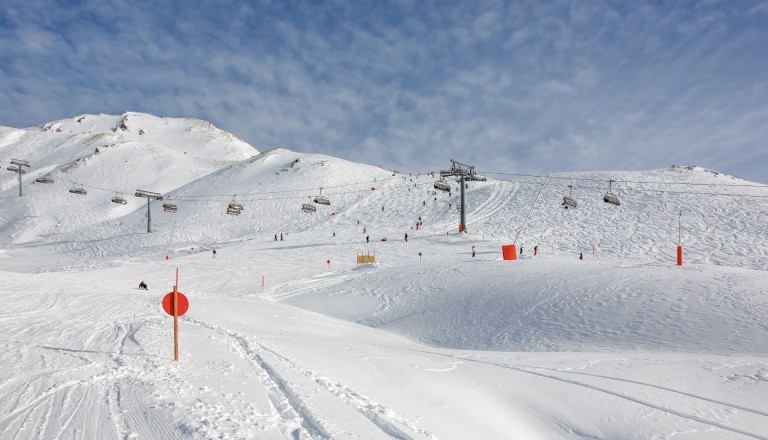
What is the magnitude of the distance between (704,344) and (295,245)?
3536 centimetres

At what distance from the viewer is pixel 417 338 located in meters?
16.1

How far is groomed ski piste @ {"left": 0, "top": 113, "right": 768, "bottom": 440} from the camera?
5.93 m

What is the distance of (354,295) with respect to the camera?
22.0m

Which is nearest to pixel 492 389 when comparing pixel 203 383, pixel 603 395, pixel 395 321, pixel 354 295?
pixel 603 395

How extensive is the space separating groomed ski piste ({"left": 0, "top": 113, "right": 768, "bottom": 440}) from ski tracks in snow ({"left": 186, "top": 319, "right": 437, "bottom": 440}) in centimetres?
4

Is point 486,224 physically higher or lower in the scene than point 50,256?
higher

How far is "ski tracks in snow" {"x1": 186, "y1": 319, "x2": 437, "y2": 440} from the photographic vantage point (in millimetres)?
5163

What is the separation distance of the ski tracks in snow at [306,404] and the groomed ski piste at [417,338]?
0.12ft

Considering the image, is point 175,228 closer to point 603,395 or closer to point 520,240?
point 520,240

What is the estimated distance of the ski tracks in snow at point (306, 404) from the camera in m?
5.16

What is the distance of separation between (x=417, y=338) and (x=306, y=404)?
10.8 m

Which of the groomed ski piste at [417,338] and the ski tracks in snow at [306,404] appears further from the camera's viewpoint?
the groomed ski piste at [417,338]

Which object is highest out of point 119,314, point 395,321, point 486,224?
point 486,224

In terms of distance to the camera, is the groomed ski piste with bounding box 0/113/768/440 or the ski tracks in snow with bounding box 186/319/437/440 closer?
the ski tracks in snow with bounding box 186/319/437/440
